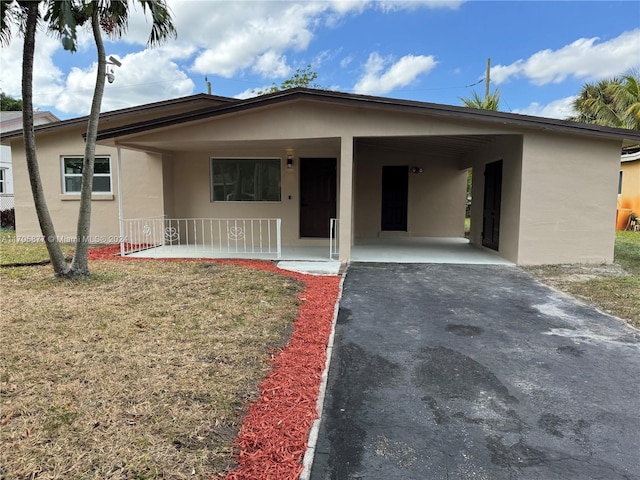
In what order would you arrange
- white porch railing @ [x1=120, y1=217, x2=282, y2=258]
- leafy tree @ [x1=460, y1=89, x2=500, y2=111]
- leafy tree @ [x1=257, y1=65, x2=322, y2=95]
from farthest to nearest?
1. leafy tree @ [x1=257, y1=65, x2=322, y2=95]
2. leafy tree @ [x1=460, y1=89, x2=500, y2=111]
3. white porch railing @ [x1=120, y1=217, x2=282, y2=258]

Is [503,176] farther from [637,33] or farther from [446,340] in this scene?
[637,33]

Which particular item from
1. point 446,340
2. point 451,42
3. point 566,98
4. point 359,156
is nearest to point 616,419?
point 446,340

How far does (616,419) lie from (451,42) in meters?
18.9

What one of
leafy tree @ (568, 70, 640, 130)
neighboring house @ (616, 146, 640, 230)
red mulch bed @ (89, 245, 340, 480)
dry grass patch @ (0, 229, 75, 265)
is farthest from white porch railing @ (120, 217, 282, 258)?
leafy tree @ (568, 70, 640, 130)

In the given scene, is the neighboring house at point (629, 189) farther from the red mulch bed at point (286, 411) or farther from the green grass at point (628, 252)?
the red mulch bed at point (286, 411)

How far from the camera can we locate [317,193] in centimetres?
1034

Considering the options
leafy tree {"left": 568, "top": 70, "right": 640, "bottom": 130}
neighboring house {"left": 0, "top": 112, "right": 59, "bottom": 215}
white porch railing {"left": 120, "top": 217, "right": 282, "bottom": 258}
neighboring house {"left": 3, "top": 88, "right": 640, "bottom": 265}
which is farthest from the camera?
neighboring house {"left": 0, "top": 112, "right": 59, "bottom": 215}

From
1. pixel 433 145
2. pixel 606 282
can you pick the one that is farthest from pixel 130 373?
pixel 433 145

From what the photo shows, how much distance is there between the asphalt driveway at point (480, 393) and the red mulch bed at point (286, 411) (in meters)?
0.13

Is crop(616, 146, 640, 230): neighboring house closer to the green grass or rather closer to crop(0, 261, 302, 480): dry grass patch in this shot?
the green grass

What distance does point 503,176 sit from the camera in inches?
348

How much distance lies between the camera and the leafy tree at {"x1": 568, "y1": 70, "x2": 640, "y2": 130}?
50.8 ft

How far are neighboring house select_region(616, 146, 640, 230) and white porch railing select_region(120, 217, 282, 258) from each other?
13.6 metres

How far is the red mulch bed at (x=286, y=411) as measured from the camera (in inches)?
82.7
